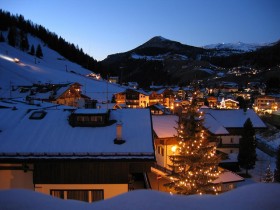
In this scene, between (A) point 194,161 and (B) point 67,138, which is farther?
(A) point 194,161

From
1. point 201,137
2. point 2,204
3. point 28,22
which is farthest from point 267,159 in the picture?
point 28,22

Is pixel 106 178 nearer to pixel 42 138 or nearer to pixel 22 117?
pixel 42 138

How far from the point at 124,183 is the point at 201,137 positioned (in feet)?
17.6

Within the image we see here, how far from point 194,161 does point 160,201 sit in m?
10.7

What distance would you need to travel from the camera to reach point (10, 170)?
35.5 feet

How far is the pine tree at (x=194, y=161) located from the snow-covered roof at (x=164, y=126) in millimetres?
10050

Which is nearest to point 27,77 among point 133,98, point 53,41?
point 133,98

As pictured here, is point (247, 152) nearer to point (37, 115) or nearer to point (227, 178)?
point (227, 178)

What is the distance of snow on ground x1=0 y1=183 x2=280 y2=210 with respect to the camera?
322 centimetres

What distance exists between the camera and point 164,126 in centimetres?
2591

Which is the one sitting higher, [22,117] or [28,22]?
[28,22]

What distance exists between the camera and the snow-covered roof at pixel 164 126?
24.5 meters

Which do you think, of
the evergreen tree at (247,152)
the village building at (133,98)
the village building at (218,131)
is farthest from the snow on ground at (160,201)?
the village building at (133,98)

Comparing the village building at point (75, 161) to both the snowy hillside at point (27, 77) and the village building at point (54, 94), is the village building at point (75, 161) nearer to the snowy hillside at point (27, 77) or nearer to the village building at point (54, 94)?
the village building at point (54, 94)
